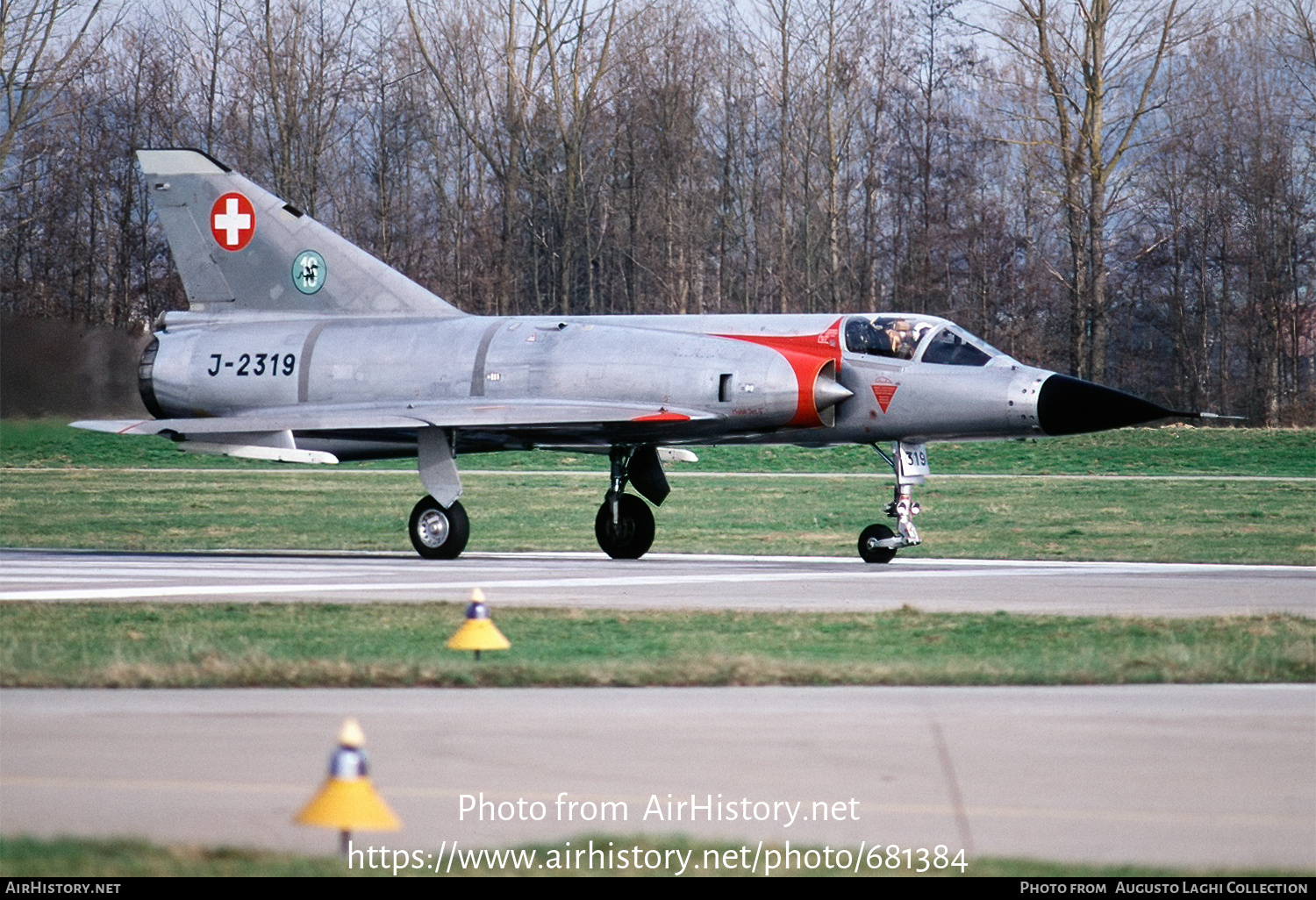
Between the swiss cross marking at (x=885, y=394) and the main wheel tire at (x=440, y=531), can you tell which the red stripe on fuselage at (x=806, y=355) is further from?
the main wheel tire at (x=440, y=531)

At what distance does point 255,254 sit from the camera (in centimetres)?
2222

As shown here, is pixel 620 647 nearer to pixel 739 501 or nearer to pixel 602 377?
pixel 602 377

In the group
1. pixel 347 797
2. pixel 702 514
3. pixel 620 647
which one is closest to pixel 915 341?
pixel 620 647

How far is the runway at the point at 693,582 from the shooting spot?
1415cm

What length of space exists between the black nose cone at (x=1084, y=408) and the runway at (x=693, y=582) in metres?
1.67

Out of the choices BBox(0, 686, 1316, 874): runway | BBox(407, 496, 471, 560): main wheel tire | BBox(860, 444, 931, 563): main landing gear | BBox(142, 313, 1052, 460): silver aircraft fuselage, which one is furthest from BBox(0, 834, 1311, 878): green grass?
BBox(407, 496, 471, 560): main wheel tire

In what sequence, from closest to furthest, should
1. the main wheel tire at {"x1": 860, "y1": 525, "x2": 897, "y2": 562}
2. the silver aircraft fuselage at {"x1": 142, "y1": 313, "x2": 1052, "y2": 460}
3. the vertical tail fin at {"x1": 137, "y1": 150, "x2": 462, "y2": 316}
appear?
the silver aircraft fuselage at {"x1": 142, "y1": 313, "x2": 1052, "y2": 460} < the main wheel tire at {"x1": 860, "y1": 525, "x2": 897, "y2": 562} < the vertical tail fin at {"x1": 137, "y1": 150, "x2": 462, "y2": 316}

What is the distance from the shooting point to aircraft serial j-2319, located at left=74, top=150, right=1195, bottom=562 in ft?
62.3

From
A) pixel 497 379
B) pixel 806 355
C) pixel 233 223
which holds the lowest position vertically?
pixel 497 379

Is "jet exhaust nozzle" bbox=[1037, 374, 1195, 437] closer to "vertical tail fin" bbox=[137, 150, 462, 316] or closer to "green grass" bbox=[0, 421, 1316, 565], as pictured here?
"green grass" bbox=[0, 421, 1316, 565]

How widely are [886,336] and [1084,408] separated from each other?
2486 mm

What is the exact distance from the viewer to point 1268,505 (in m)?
29.6

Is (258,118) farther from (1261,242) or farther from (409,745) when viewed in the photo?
(409,745)

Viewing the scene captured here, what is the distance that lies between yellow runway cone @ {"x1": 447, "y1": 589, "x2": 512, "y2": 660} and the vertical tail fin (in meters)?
11.7
